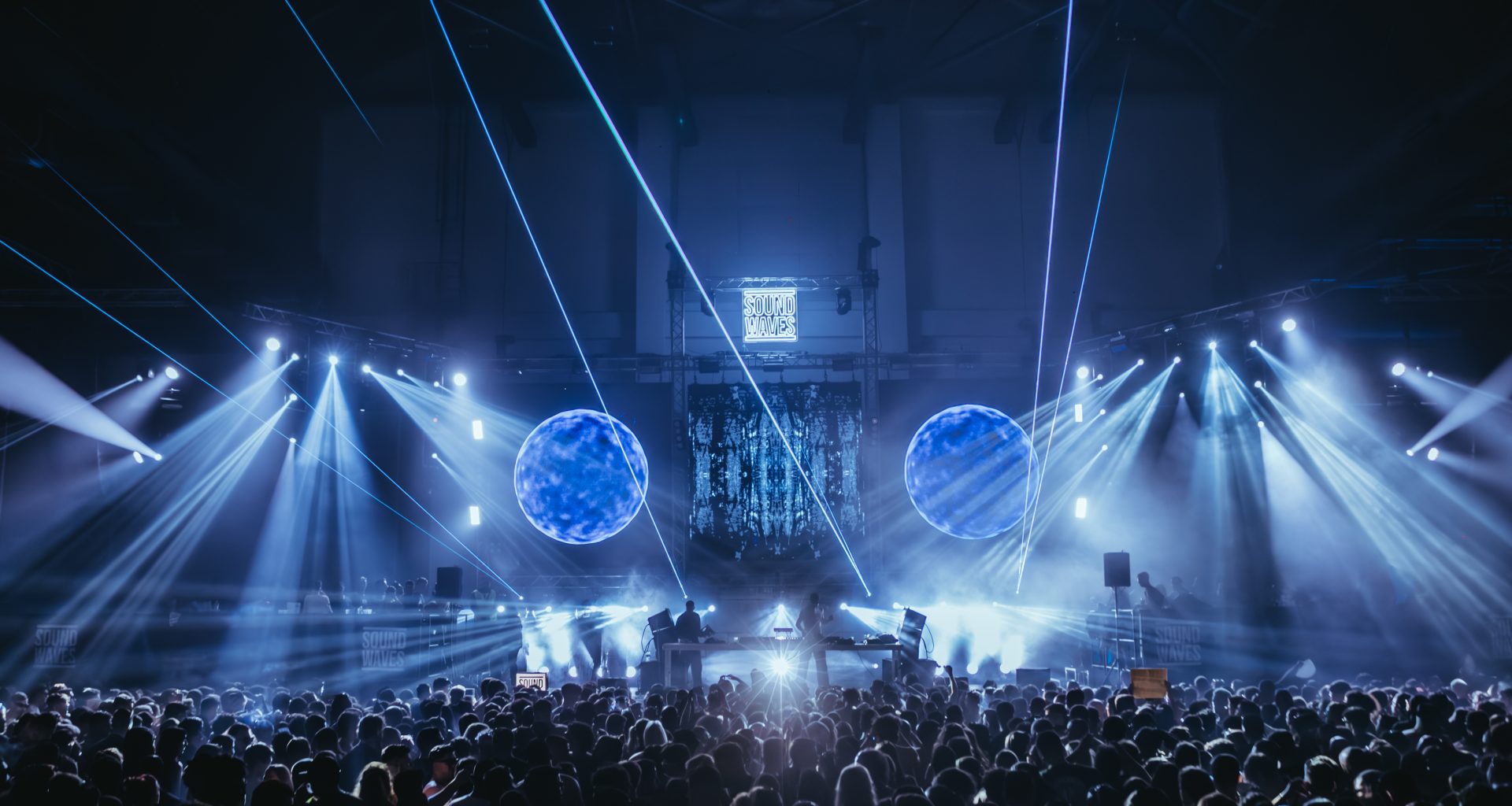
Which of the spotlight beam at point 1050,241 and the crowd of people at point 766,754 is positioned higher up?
the spotlight beam at point 1050,241

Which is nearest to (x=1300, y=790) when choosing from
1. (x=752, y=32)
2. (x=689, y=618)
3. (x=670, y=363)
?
(x=689, y=618)

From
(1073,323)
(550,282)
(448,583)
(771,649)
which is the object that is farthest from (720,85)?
(771,649)

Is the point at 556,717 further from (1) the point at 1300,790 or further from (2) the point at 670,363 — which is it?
(2) the point at 670,363

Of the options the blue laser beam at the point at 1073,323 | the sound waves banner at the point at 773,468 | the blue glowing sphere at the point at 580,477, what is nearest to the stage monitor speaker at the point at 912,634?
the sound waves banner at the point at 773,468

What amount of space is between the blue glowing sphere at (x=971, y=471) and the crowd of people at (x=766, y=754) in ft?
34.8

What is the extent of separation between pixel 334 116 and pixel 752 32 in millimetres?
9845

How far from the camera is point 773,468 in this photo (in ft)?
64.3

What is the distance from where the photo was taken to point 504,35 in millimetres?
19781

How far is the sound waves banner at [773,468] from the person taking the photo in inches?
762

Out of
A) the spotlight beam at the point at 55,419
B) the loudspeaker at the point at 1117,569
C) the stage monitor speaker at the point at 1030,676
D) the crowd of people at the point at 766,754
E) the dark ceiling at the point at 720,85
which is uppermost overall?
the dark ceiling at the point at 720,85

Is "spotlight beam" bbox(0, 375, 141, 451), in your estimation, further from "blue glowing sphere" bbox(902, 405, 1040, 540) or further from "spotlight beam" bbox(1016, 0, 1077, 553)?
"spotlight beam" bbox(1016, 0, 1077, 553)

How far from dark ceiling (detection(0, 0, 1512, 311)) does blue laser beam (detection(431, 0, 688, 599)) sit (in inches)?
18.2

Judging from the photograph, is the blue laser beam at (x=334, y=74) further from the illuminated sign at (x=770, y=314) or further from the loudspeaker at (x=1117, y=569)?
the loudspeaker at (x=1117, y=569)

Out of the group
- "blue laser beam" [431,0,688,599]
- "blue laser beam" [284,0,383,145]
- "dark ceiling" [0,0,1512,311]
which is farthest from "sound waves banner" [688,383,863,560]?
"blue laser beam" [284,0,383,145]
